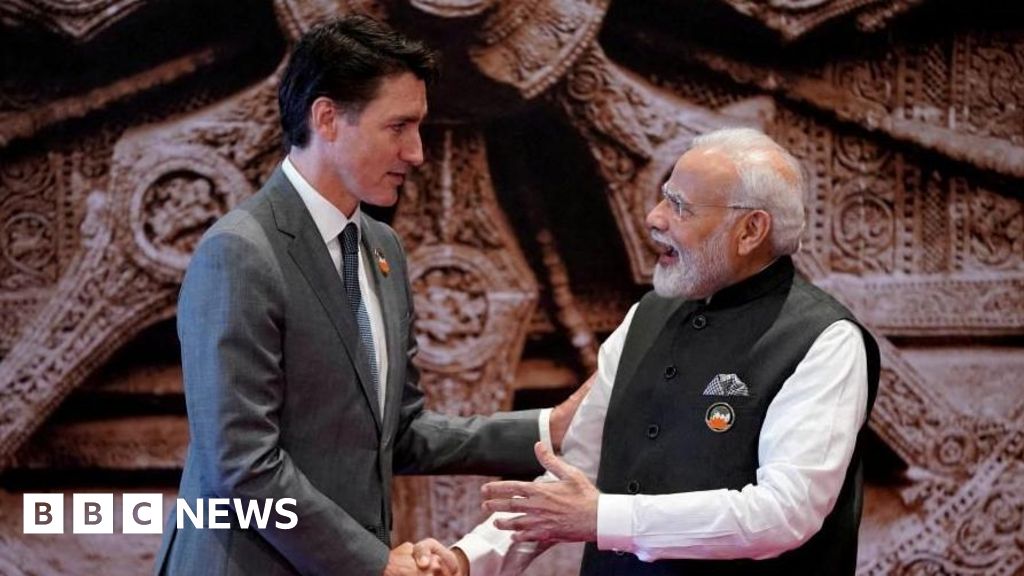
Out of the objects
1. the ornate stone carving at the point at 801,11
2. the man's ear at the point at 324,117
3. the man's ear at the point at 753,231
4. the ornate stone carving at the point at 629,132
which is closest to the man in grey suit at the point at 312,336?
the man's ear at the point at 324,117

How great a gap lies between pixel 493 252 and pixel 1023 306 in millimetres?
1416

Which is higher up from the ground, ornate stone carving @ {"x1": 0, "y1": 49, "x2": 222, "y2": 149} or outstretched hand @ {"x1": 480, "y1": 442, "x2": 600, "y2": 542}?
ornate stone carving @ {"x1": 0, "y1": 49, "x2": 222, "y2": 149}

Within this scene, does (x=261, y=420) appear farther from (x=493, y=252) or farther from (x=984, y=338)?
(x=984, y=338)

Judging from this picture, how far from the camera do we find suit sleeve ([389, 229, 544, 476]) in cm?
228

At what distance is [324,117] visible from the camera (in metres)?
1.95

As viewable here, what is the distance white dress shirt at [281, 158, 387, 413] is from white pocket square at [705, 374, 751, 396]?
53cm

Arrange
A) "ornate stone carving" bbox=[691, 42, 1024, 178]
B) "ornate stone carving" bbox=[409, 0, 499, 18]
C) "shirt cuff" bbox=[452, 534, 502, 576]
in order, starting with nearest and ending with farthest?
"shirt cuff" bbox=[452, 534, 502, 576], "ornate stone carving" bbox=[409, 0, 499, 18], "ornate stone carving" bbox=[691, 42, 1024, 178]

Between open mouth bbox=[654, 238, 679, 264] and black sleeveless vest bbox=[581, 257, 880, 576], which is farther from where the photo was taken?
open mouth bbox=[654, 238, 679, 264]

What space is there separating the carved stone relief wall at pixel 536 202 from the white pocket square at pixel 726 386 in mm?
1207

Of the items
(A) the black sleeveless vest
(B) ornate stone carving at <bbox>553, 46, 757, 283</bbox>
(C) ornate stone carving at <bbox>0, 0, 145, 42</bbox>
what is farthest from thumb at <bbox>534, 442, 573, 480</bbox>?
(C) ornate stone carving at <bbox>0, 0, 145, 42</bbox>

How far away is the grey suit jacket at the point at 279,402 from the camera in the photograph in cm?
177

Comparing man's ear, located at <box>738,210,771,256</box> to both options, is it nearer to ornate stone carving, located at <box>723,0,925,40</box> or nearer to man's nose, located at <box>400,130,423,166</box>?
man's nose, located at <box>400,130,423,166</box>

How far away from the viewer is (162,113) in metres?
3.09

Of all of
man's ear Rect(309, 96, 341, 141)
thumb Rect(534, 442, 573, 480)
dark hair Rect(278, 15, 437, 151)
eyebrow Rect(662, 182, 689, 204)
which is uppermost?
dark hair Rect(278, 15, 437, 151)
